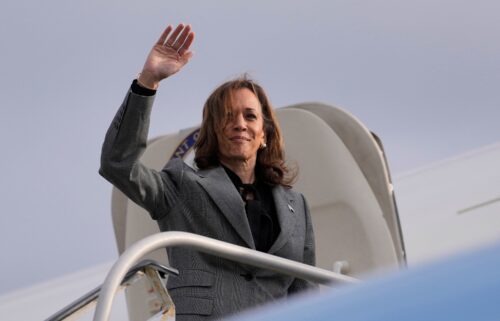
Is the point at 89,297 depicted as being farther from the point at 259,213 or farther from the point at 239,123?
the point at 239,123

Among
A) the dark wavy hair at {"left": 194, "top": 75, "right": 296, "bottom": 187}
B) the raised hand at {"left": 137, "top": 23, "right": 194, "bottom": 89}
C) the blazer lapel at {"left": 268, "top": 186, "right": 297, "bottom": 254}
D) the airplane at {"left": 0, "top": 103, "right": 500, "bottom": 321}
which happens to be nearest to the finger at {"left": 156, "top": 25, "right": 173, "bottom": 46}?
the raised hand at {"left": 137, "top": 23, "right": 194, "bottom": 89}

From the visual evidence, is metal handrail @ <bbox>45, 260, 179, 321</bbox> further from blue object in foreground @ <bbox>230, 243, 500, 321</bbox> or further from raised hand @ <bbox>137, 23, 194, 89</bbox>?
blue object in foreground @ <bbox>230, 243, 500, 321</bbox>

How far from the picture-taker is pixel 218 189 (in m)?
2.85

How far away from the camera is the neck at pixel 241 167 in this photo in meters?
2.99

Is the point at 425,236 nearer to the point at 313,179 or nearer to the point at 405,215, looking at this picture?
the point at 405,215

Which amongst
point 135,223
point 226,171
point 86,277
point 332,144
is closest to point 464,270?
point 226,171

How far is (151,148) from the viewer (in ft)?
19.8

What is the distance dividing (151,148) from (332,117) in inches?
45.4

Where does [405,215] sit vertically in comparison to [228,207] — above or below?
below

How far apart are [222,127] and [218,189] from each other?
0.21 m

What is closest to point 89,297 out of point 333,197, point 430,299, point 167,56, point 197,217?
point 197,217

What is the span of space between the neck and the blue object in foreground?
1.73 metres

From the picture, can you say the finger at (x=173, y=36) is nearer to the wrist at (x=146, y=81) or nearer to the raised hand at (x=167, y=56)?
the raised hand at (x=167, y=56)

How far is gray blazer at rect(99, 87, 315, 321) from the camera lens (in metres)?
2.66
